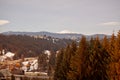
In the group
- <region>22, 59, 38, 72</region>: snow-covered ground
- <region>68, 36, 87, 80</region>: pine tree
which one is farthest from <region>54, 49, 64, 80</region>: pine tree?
<region>22, 59, 38, 72</region>: snow-covered ground

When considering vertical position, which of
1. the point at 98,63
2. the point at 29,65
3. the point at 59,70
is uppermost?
the point at 98,63

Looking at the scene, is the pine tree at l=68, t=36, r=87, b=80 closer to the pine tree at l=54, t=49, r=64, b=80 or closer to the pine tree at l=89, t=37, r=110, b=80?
the pine tree at l=89, t=37, r=110, b=80

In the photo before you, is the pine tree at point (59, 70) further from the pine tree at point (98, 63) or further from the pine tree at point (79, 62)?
the pine tree at point (98, 63)

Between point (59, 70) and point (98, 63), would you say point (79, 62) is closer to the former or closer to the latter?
point (98, 63)

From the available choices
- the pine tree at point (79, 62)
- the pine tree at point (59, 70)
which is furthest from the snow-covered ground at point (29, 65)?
the pine tree at point (79, 62)

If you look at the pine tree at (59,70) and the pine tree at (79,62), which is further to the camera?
the pine tree at (59,70)

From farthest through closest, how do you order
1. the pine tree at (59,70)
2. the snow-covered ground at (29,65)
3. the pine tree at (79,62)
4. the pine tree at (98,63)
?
1. the snow-covered ground at (29,65)
2. the pine tree at (59,70)
3. the pine tree at (79,62)
4. the pine tree at (98,63)

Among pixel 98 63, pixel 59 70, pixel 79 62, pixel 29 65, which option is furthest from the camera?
pixel 29 65

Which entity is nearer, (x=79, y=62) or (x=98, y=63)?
(x=98, y=63)

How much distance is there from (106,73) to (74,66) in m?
4.36

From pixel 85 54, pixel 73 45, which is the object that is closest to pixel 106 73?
pixel 85 54

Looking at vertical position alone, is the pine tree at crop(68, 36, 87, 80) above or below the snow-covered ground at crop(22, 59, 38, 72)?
above

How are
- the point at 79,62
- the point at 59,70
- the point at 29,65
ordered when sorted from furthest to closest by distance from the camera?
1. the point at 29,65
2. the point at 59,70
3. the point at 79,62

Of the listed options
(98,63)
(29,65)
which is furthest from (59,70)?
(29,65)
